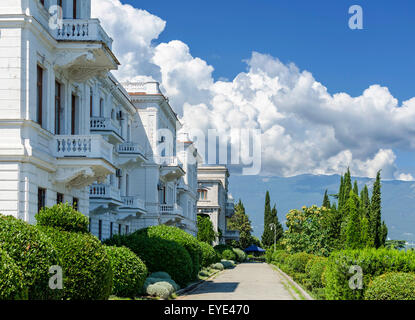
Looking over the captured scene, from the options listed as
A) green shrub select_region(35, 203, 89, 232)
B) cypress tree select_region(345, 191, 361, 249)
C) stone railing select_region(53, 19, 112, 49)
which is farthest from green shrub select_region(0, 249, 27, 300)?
cypress tree select_region(345, 191, 361, 249)

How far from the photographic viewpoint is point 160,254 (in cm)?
2647

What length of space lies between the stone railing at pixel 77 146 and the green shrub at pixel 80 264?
5577mm

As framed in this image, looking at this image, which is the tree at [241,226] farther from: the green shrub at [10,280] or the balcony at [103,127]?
the green shrub at [10,280]

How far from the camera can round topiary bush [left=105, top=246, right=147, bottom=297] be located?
65.9 ft

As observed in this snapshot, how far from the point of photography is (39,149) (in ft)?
63.4

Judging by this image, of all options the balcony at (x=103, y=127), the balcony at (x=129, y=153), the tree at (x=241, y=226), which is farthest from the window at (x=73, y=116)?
the tree at (x=241, y=226)

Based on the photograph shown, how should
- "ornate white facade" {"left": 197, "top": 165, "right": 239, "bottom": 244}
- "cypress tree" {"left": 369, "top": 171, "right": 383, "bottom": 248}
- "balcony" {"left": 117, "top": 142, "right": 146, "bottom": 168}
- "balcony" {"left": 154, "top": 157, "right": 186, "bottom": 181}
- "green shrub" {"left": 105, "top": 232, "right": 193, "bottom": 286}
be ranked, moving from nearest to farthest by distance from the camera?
"green shrub" {"left": 105, "top": 232, "right": 193, "bottom": 286} < "balcony" {"left": 117, "top": 142, "right": 146, "bottom": 168} < "cypress tree" {"left": 369, "top": 171, "right": 383, "bottom": 248} < "balcony" {"left": 154, "top": 157, "right": 186, "bottom": 181} < "ornate white facade" {"left": 197, "top": 165, "right": 239, "bottom": 244}

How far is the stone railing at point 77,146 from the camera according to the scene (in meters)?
20.6

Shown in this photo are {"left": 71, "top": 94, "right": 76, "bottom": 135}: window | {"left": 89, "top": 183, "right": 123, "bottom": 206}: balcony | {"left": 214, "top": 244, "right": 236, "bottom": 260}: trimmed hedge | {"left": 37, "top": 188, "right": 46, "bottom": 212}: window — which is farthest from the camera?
{"left": 214, "top": 244, "right": 236, "bottom": 260}: trimmed hedge

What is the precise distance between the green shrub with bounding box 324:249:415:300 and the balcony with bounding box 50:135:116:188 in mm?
8730

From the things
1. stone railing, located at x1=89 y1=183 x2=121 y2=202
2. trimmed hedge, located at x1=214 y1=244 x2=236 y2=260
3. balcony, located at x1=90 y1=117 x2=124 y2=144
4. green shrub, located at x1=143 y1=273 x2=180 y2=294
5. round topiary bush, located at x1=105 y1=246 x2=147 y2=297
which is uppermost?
balcony, located at x1=90 y1=117 x2=124 y2=144

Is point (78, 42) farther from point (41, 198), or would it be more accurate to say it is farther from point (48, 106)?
point (41, 198)

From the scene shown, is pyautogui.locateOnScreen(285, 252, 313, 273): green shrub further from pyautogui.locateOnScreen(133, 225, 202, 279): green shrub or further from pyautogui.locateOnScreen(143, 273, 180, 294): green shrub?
pyautogui.locateOnScreen(143, 273, 180, 294): green shrub
